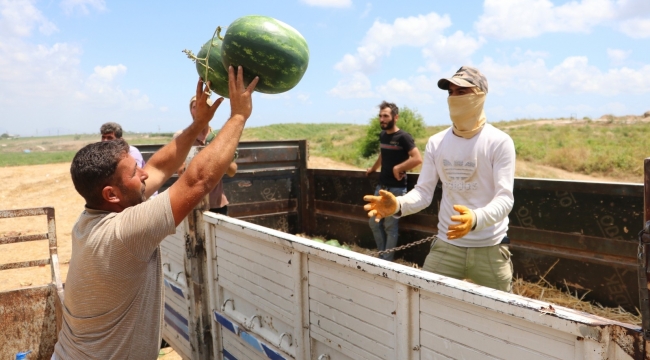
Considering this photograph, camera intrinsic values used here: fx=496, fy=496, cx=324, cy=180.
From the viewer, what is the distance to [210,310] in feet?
11.8

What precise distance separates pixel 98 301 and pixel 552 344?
180cm

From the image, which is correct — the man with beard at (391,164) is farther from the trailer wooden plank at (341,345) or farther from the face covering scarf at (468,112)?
the trailer wooden plank at (341,345)

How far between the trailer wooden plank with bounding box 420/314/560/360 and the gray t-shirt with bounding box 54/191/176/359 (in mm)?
1108

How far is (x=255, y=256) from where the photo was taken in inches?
116

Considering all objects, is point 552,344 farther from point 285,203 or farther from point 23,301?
point 285,203

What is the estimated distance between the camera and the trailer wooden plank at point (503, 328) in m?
1.45

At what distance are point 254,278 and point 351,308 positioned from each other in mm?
953

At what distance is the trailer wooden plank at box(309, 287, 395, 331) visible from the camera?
2.04m

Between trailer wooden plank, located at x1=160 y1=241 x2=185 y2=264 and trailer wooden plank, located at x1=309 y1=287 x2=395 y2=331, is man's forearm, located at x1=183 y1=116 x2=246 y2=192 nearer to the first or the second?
trailer wooden plank, located at x1=309 y1=287 x2=395 y2=331

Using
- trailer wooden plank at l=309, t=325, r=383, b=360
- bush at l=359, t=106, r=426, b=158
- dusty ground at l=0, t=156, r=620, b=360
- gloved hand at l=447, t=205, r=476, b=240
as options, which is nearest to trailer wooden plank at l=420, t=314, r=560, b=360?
trailer wooden plank at l=309, t=325, r=383, b=360

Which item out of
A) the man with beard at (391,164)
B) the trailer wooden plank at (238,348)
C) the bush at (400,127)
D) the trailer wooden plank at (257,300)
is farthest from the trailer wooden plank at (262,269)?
the bush at (400,127)

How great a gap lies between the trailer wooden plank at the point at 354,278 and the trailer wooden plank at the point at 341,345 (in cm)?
28

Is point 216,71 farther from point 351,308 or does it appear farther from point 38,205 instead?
point 38,205

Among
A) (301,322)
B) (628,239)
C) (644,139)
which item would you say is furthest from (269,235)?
(644,139)
